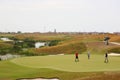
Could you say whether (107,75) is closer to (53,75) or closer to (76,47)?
(53,75)

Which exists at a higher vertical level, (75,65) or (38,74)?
(38,74)

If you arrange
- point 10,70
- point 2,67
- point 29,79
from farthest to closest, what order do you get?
point 2,67 < point 10,70 < point 29,79

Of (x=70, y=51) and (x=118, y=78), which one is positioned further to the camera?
(x=70, y=51)

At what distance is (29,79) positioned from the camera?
3164 centimetres

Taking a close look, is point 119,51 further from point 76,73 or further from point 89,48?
point 76,73

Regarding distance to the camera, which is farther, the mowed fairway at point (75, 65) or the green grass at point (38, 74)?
the mowed fairway at point (75, 65)

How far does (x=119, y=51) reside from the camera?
2638 inches

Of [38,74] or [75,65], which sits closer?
[38,74]

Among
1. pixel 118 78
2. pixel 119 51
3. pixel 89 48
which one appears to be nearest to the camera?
pixel 118 78

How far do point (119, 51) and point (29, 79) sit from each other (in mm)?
38713

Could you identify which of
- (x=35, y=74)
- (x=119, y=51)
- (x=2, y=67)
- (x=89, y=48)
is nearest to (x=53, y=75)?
(x=35, y=74)

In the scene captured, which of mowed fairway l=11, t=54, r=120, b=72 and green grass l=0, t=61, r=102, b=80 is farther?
mowed fairway l=11, t=54, r=120, b=72

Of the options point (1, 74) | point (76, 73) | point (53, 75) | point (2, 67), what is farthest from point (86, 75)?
point (2, 67)

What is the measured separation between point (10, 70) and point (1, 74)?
311 centimetres
